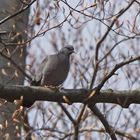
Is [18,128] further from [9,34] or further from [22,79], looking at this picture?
[9,34]

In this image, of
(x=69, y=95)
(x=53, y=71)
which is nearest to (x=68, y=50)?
(x=53, y=71)

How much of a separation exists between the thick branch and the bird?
1003mm

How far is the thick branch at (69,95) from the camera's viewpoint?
221cm

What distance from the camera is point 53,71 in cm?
344

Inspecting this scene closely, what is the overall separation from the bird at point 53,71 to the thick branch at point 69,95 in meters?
1.00

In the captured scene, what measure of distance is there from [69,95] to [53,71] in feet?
3.93

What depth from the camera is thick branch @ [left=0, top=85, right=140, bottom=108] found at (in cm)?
221

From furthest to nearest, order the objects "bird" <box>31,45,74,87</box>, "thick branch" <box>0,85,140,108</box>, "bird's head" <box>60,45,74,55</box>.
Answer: "bird's head" <box>60,45,74,55</box>, "bird" <box>31,45,74,87</box>, "thick branch" <box>0,85,140,108</box>

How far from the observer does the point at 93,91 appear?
87.7 inches

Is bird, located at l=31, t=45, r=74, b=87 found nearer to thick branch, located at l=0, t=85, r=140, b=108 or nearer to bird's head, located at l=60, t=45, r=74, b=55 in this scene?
bird's head, located at l=60, t=45, r=74, b=55

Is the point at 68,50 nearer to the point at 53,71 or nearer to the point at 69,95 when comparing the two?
the point at 53,71

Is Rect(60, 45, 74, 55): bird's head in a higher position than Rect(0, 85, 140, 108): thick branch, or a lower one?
higher

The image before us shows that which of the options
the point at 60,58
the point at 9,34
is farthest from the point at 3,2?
the point at 60,58

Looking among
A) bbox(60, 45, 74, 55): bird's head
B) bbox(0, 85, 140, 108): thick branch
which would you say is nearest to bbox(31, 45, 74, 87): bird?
bbox(60, 45, 74, 55): bird's head
